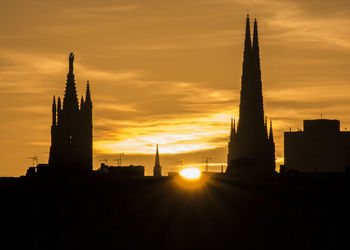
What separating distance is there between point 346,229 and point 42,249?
6380cm

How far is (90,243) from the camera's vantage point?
200m

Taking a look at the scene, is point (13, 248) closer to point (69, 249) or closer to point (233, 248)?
point (69, 249)

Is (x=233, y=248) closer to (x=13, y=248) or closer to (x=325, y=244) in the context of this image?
(x=325, y=244)

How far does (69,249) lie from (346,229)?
5811 cm

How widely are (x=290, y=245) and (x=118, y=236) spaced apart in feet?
118

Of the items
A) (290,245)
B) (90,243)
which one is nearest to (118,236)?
(90,243)

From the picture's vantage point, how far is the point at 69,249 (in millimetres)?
199375

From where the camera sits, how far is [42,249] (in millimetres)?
199750

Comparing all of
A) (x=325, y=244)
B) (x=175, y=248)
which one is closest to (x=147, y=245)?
(x=175, y=248)

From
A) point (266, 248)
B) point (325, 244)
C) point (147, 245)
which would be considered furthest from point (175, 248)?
point (325, 244)

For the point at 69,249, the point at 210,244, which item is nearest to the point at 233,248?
the point at 210,244

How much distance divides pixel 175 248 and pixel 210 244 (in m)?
7.40

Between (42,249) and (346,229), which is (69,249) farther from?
(346,229)

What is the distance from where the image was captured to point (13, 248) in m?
200
